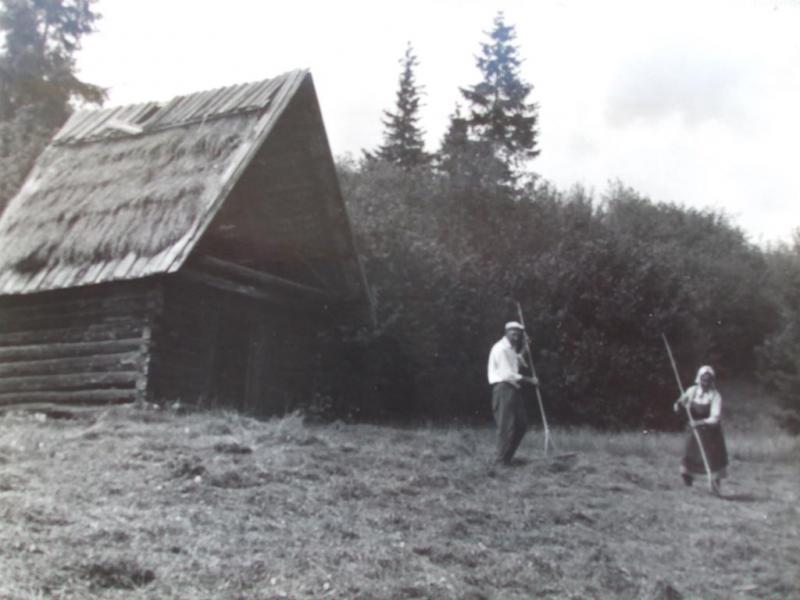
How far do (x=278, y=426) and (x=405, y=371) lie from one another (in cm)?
806

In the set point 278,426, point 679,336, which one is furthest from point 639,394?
point 278,426

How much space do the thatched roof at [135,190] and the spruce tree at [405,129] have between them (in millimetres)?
29887

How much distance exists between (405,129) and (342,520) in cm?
4012

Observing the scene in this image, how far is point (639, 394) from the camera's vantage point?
71.8 ft

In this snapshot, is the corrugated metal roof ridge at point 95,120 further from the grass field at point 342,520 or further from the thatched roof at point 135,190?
the grass field at point 342,520

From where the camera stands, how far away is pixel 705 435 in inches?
478

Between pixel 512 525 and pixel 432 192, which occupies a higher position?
pixel 432 192

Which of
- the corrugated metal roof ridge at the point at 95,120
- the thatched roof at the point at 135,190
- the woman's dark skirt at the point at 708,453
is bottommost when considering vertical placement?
the woman's dark skirt at the point at 708,453

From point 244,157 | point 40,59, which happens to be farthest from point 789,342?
point 40,59

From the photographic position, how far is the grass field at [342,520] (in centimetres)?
606

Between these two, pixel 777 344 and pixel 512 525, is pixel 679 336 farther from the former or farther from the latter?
pixel 512 525

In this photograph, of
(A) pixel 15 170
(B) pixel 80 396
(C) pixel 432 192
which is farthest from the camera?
(C) pixel 432 192

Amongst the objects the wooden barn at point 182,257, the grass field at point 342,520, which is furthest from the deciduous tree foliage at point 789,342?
the wooden barn at point 182,257

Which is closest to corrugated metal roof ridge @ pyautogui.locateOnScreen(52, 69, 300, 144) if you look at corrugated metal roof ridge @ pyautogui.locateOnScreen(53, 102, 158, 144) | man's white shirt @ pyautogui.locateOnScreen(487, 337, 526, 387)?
corrugated metal roof ridge @ pyautogui.locateOnScreen(53, 102, 158, 144)
